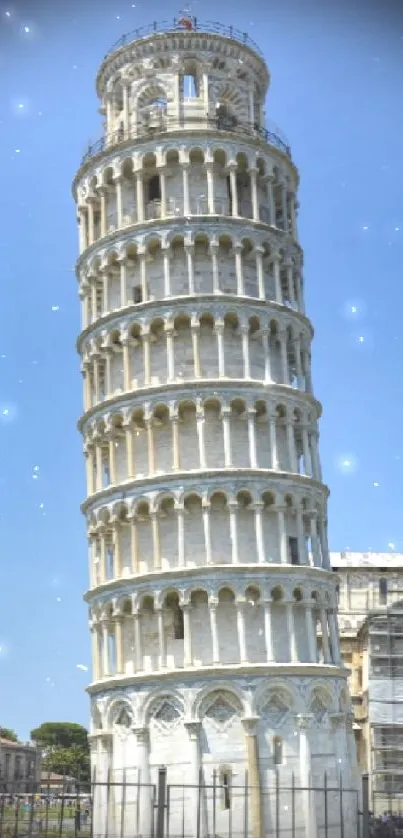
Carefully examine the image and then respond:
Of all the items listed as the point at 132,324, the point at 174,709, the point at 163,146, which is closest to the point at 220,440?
the point at 132,324

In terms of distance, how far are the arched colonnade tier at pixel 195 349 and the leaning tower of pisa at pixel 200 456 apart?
0.29ft

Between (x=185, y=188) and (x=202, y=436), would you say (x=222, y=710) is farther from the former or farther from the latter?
(x=185, y=188)

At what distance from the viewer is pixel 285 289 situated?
4631 cm

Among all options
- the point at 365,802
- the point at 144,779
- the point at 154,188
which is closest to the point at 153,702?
the point at 144,779

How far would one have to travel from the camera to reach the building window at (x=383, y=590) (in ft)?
228

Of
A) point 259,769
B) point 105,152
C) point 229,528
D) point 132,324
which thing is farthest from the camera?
point 105,152

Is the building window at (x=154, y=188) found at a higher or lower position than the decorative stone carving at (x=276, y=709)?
higher

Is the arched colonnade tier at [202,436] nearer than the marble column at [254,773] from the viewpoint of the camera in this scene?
No

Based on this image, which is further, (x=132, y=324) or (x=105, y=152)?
(x=105, y=152)

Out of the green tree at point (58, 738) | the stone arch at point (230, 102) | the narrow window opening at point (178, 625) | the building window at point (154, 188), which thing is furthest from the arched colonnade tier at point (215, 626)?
the green tree at point (58, 738)

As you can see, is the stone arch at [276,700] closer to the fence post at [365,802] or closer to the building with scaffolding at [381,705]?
the fence post at [365,802]

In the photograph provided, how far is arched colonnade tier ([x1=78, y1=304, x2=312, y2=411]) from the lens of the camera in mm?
42375

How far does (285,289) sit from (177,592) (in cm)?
1483

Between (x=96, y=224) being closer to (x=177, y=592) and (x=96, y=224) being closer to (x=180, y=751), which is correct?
(x=177, y=592)
